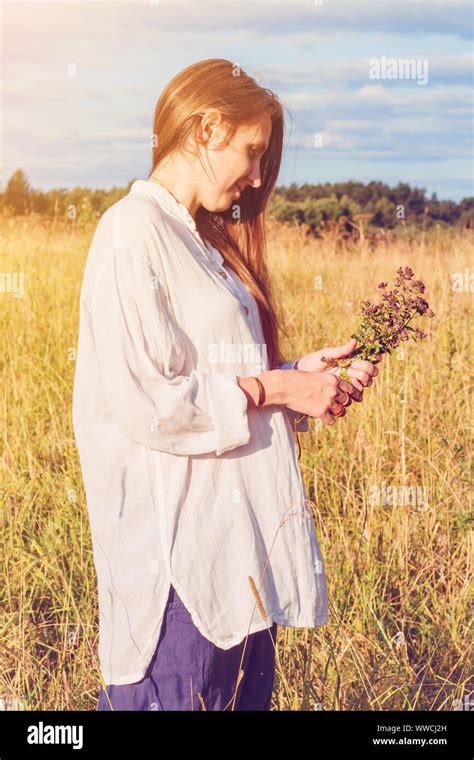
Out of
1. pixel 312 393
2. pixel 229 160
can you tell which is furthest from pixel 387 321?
pixel 229 160

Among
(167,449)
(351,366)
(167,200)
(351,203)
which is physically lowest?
(167,449)

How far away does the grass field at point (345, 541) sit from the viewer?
2.43 m

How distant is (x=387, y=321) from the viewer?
1774 millimetres

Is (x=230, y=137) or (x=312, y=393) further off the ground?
Result: (x=230, y=137)

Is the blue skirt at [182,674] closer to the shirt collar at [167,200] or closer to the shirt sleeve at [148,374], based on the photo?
the shirt sleeve at [148,374]

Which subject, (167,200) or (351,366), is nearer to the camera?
(167,200)

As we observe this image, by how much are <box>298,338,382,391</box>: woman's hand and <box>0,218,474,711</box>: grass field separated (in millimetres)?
648

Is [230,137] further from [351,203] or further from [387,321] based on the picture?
[351,203]

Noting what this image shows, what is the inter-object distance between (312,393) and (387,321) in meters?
0.28

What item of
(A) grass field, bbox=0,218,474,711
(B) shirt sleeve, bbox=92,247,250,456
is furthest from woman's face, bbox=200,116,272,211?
(A) grass field, bbox=0,218,474,711

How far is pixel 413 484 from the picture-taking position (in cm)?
321

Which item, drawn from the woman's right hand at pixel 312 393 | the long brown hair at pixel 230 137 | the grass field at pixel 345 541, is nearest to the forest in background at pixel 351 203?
the grass field at pixel 345 541
